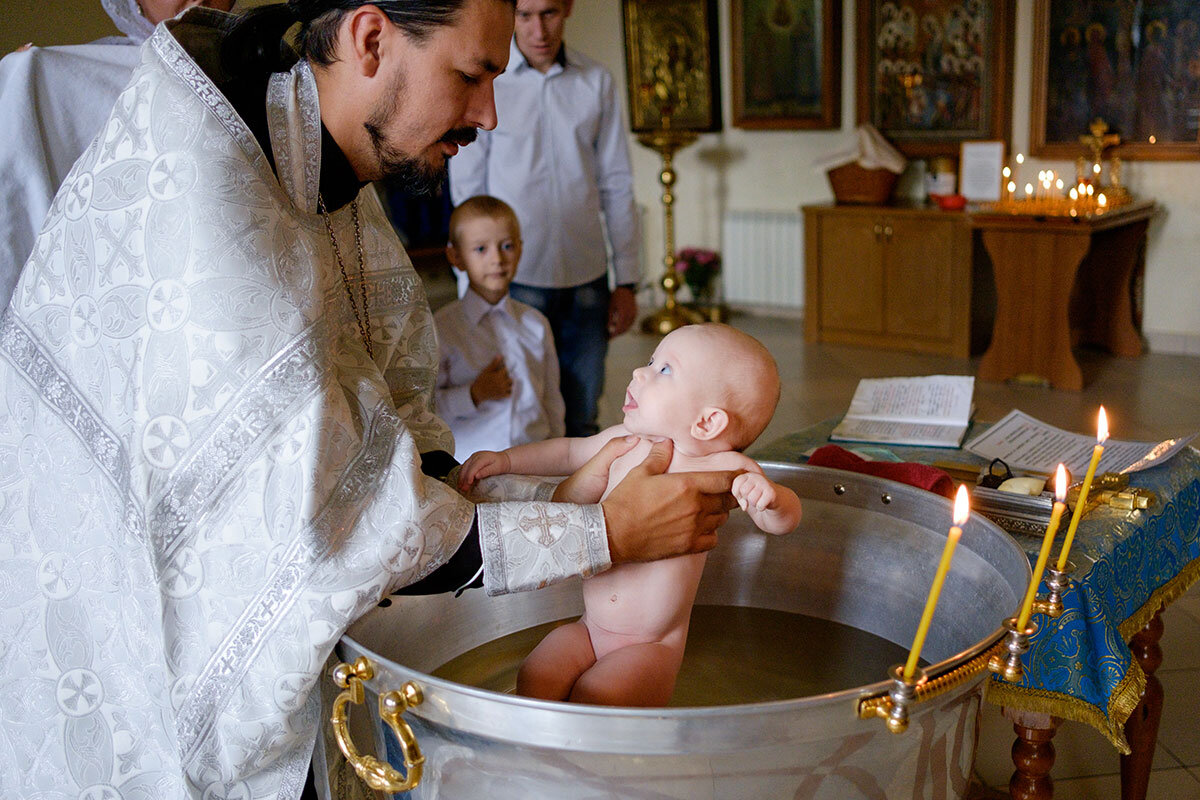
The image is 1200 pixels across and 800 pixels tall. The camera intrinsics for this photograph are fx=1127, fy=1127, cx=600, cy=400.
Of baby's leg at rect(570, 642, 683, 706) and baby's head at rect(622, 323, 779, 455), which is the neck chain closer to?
baby's head at rect(622, 323, 779, 455)

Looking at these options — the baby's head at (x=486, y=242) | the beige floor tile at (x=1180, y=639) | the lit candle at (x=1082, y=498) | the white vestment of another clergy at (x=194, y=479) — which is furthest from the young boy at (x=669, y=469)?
the beige floor tile at (x=1180, y=639)

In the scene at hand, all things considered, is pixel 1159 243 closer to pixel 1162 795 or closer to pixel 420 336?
pixel 1162 795

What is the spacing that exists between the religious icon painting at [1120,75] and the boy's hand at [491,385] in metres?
3.96

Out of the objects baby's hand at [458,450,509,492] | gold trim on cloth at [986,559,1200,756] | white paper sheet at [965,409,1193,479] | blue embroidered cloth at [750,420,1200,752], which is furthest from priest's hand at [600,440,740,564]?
white paper sheet at [965,409,1193,479]

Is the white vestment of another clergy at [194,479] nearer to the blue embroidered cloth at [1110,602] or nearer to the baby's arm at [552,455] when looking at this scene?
the baby's arm at [552,455]

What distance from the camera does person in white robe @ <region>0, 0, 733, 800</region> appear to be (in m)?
1.04

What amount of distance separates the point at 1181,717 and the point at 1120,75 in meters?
3.94

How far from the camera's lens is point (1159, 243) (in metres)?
5.57

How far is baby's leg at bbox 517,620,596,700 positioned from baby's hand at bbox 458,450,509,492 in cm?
21

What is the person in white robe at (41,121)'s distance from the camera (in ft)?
5.51

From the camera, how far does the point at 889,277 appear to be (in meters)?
5.89

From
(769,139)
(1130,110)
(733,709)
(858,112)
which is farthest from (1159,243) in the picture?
(733,709)

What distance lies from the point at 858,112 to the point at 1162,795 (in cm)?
489

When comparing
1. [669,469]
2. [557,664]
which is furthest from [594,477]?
[557,664]
